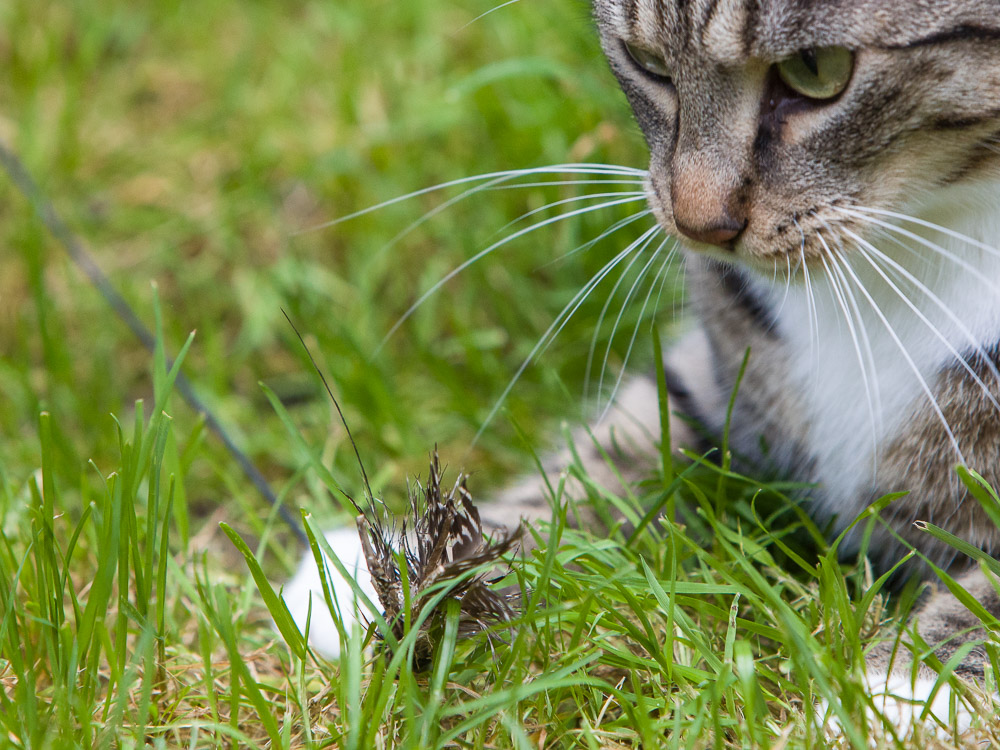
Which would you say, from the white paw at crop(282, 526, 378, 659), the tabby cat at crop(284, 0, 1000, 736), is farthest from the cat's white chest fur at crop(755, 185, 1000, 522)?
the white paw at crop(282, 526, 378, 659)

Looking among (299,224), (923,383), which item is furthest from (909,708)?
(299,224)

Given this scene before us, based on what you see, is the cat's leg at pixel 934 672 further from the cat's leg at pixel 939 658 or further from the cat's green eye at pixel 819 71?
the cat's green eye at pixel 819 71

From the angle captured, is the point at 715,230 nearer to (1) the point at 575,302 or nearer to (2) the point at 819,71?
(2) the point at 819,71

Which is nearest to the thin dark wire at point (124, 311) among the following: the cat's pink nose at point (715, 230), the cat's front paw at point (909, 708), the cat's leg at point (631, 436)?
the cat's leg at point (631, 436)

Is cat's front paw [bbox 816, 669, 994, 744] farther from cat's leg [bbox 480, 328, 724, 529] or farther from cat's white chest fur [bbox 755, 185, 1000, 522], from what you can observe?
cat's leg [bbox 480, 328, 724, 529]

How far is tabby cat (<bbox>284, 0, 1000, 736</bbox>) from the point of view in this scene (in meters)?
0.96

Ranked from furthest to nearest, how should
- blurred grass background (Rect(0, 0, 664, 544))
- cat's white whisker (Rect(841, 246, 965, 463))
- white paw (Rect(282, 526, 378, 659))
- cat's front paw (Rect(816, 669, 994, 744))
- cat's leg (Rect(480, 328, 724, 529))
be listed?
blurred grass background (Rect(0, 0, 664, 544)), cat's leg (Rect(480, 328, 724, 529)), white paw (Rect(282, 526, 378, 659)), cat's white whisker (Rect(841, 246, 965, 463)), cat's front paw (Rect(816, 669, 994, 744))

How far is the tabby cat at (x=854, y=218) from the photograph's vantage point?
961 mm

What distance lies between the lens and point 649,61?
1.19 m

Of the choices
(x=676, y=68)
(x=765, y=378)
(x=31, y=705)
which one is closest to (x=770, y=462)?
(x=765, y=378)

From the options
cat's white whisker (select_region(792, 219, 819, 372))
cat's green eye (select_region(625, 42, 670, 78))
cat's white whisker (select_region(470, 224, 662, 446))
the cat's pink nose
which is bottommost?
cat's white whisker (select_region(792, 219, 819, 372))

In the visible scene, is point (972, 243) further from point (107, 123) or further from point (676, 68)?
point (107, 123)

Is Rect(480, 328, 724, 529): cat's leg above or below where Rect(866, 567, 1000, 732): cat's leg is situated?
above

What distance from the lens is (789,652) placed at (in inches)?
39.4
